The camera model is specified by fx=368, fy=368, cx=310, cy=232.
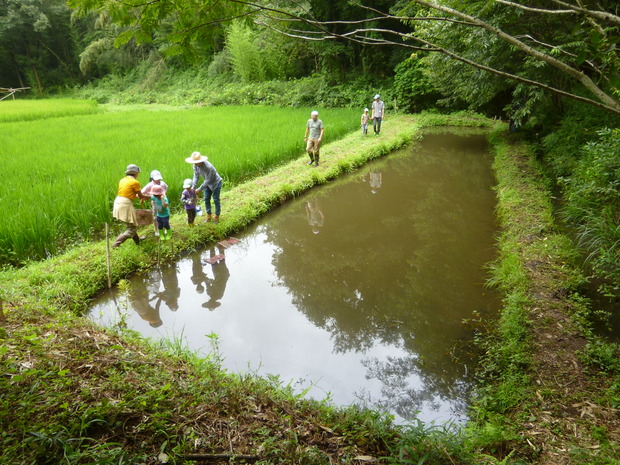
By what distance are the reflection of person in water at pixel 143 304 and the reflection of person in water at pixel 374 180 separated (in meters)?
5.32

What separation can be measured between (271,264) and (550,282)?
11.6 ft

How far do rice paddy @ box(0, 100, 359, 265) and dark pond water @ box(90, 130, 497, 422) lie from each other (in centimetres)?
165

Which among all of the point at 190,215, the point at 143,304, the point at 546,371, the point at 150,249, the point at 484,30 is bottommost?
the point at 143,304

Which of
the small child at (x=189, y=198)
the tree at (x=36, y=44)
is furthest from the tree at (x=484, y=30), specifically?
the tree at (x=36, y=44)

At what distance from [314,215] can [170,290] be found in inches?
127

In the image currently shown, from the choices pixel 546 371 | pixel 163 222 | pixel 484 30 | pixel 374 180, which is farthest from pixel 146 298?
pixel 484 30

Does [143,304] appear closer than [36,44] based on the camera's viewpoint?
Yes

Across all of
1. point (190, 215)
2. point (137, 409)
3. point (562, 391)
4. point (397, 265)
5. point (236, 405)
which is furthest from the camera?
point (190, 215)

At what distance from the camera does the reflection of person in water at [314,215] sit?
6683 mm

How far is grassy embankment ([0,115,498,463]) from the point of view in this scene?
7.07 feet

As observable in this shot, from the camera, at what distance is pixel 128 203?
5.04 m

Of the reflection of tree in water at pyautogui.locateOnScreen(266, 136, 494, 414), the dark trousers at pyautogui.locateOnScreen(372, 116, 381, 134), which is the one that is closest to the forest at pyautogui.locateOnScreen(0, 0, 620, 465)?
the reflection of tree in water at pyautogui.locateOnScreen(266, 136, 494, 414)

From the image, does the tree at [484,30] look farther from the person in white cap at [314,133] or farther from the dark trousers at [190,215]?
the dark trousers at [190,215]

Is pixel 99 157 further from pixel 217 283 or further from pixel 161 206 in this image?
pixel 217 283
